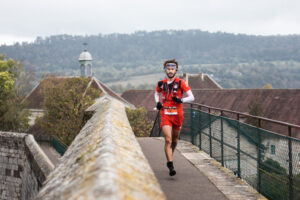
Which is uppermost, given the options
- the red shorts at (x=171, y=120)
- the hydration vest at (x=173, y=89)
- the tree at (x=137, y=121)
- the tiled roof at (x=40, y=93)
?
the hydration vest at (x=173, y=89)

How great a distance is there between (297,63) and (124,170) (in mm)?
160931

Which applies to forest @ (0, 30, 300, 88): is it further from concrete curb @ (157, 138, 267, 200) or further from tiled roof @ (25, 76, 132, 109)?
concrete curb @ (157, 138, 267, 200)

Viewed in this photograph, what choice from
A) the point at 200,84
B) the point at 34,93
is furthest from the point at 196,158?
the point at 200,84

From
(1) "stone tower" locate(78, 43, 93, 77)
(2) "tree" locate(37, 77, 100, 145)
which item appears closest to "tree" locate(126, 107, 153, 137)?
(2) "tree" locate(37, 77, 100, 145)

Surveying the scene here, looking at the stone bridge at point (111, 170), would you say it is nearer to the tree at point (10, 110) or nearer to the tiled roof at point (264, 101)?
the tiled roof at point (264, 101)

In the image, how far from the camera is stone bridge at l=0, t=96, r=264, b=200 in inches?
110

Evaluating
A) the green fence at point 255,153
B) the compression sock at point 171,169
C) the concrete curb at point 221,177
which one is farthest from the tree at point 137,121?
the compression sock at point 171,169

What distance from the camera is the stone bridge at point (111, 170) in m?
2.80

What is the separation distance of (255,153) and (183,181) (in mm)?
1414

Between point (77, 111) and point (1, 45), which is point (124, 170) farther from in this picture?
point (1, 45)

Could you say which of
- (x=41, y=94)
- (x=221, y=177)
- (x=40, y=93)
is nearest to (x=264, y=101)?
(x=41, y=94)

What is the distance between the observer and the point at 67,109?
33031 millimetres

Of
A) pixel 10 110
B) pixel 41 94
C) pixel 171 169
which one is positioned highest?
pixel 171 169

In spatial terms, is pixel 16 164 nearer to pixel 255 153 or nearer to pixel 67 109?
pixel 255 153
